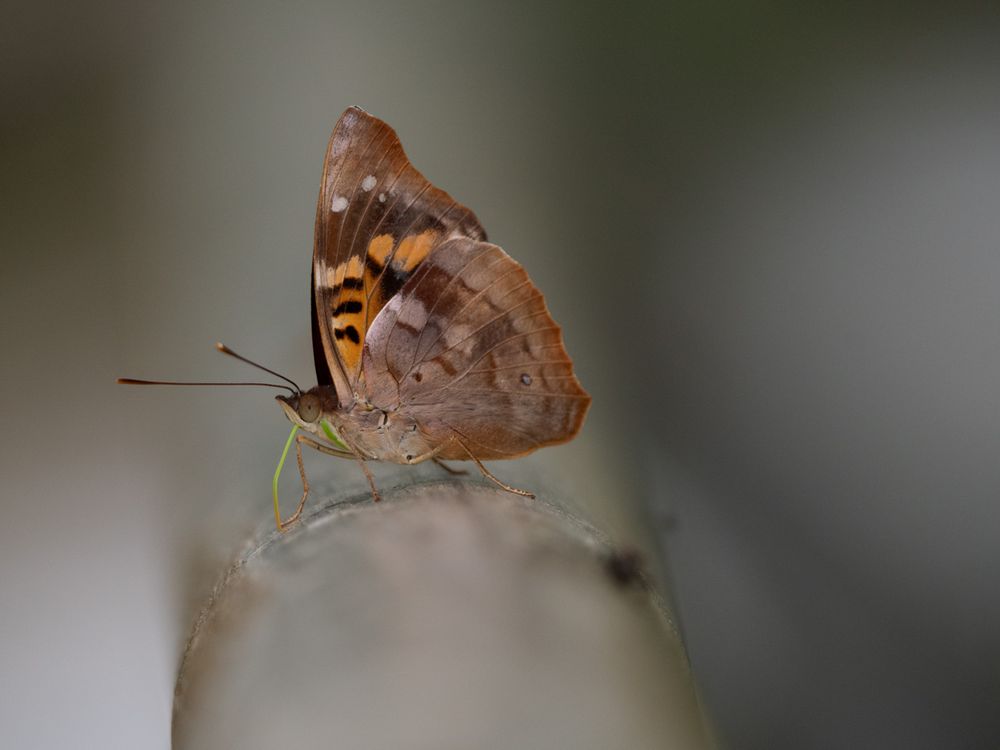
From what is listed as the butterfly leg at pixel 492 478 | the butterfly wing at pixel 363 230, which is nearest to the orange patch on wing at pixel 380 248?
the butterfly wing at pixel 363 230

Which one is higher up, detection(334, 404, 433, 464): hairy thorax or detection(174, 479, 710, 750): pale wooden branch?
detection(334, 404, 433, 464): hairy thorax

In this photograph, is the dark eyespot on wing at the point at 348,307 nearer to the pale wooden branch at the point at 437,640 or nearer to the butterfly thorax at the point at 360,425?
the butterfly thorax at the point at 360,425

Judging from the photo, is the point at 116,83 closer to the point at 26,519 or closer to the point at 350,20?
the point at 350,20

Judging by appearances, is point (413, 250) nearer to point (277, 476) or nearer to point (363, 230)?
point (363, 230)

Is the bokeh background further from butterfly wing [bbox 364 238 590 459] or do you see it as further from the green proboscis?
butterfly wing [bbox 364 238 590 459]

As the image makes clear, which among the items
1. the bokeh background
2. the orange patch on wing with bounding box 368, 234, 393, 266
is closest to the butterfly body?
the orange patch on wing with bounding box 368, 234, 393, 266

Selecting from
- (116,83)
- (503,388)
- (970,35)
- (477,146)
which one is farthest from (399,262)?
(970,35)

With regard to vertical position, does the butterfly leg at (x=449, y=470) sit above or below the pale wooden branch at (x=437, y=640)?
above
